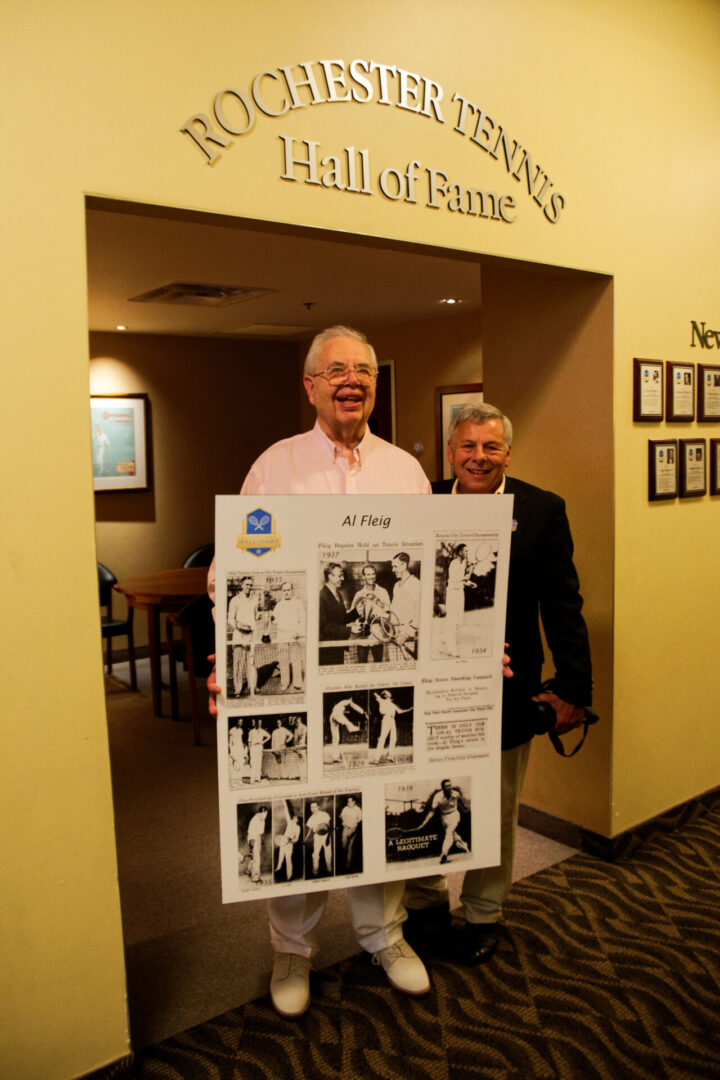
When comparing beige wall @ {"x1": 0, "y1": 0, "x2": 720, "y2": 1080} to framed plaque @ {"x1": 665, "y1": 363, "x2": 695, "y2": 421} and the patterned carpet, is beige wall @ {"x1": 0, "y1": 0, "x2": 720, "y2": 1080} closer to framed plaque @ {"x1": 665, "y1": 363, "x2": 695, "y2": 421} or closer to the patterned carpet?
the patterned carpet

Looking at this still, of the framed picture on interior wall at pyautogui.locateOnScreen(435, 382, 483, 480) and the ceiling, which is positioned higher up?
the ceiling

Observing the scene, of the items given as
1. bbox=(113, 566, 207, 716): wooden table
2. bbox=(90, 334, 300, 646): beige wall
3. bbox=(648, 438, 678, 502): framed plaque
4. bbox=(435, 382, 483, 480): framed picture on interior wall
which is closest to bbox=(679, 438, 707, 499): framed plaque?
bbox=(648, 438, 678, 502): framed plaque

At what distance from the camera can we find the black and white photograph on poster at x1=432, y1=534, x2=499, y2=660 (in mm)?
2076

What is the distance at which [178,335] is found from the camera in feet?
25.9

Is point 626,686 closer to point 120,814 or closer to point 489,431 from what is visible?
point 489,431

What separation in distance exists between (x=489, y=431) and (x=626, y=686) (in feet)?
4.57

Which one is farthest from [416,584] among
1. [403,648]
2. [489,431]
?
[489,431]

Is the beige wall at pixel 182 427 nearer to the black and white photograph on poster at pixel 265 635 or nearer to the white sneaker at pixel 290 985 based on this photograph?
the white sneaker at pixel 290 985

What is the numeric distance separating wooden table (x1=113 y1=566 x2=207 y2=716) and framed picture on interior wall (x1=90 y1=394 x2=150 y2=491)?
1922 mm

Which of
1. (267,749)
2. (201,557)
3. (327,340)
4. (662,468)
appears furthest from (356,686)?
(201,557)

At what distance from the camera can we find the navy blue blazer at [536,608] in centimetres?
254

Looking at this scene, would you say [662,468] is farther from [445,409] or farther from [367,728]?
[445,409]

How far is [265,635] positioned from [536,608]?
1024 mm

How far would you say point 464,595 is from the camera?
6.89ft
